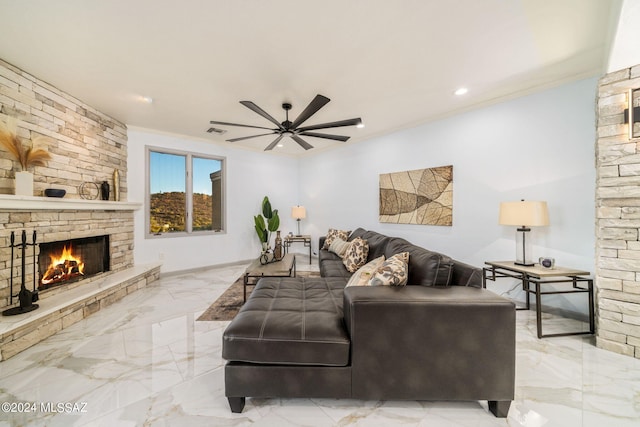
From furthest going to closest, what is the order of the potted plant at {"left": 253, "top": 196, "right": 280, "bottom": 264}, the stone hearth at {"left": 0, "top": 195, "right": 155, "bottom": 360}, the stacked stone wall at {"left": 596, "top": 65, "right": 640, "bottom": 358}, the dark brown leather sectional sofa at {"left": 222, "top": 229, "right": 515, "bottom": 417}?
1. the potted plant at {"left": 253, "top": 196, "right": 280, "bottom": 264}
2. the stone hearth at {"left": 0, "top": 195, "right": 155, "bottom": 360}
3. the stacked stone wall at {"left": 596, "top": 65, "right": 640, "bottom": 358}
4. the dark brown leather sectional sofa at {"left": 222, "top": 229, "right": 515, "bottom": 417}

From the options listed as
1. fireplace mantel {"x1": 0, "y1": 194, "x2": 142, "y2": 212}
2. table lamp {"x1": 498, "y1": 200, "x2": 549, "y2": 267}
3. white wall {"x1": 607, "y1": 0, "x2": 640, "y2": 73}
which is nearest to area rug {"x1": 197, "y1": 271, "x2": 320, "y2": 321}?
fireplace mantel {"x1": 0, "y1": 194, "x2": 142, "y2": 212}

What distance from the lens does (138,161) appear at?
4332 millimetres

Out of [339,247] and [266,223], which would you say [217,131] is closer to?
[266,223]

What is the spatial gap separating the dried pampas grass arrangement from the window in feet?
6.09

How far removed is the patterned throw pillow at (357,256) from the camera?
10.9ft

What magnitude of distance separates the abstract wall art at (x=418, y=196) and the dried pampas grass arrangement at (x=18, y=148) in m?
4.40

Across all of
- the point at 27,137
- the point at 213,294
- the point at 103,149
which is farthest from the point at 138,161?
the point at 213,294

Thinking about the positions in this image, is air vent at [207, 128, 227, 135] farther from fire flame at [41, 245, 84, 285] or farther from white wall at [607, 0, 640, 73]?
white wall at [607, 0, 640, 73]

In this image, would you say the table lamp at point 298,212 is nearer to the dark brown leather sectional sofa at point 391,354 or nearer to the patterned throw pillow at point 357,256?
the patterned throw pillow at point 357,256

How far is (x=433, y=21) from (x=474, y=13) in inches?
10.5

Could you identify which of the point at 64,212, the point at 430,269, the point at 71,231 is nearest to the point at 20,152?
the point at 64,212

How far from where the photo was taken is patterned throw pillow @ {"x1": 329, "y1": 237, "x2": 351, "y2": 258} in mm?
4086

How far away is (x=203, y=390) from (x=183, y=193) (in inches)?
158

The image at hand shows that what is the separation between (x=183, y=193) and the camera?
4902 mm
